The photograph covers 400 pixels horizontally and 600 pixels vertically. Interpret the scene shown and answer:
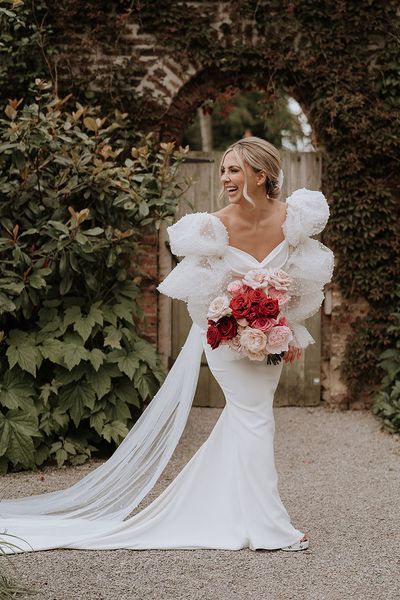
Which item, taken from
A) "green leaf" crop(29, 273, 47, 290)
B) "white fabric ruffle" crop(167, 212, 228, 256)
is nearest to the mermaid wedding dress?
"white fabric ruffle" crop(167, 212, 228, 256)

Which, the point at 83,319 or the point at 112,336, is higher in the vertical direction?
the point at 83,319

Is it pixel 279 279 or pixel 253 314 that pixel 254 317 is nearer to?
pixel 253 314

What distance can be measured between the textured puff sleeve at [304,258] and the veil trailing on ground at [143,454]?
1.79ft

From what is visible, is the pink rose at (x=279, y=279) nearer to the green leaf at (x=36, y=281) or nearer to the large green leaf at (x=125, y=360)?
the large green leaf at (x=125, y=360)

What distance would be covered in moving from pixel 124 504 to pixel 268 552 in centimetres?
83

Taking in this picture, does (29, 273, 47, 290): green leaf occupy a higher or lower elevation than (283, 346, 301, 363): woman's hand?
higher

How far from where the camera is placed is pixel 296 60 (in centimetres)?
688

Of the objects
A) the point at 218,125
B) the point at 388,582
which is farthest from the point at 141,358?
the point at 218,125

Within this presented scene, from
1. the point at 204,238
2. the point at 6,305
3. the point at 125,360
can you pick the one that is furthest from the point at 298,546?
the point at 6,305

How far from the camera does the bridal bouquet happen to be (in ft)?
11.8

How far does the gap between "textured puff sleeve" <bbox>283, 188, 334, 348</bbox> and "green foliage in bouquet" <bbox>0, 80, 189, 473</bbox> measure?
175cm

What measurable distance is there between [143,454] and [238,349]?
2.90 ft

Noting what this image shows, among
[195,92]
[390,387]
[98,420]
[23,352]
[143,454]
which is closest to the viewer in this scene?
[143,454]

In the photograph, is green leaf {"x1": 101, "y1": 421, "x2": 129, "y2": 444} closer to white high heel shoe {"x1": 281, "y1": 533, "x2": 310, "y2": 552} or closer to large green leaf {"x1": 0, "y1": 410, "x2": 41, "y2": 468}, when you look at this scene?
large green leaf {"x1": 0, "y1": 410, "x2": 41, "y2": 468}
